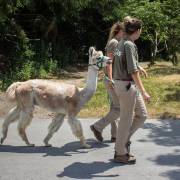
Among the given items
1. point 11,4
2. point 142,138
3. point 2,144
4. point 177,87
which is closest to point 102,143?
point 142,138

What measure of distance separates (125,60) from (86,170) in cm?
151

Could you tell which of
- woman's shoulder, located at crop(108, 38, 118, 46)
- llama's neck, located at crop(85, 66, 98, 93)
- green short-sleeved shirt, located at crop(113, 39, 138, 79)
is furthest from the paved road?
woman's shoulder, located at crop(108, 38, 118, 46)

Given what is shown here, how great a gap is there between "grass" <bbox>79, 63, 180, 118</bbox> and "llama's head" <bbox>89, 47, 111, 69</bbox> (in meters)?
3.16

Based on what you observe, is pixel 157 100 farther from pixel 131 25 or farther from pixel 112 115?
pixel 131 25

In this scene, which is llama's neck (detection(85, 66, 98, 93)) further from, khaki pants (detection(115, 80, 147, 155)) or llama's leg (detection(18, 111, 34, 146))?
khaki pants (detection(115, 80, 147, 155))

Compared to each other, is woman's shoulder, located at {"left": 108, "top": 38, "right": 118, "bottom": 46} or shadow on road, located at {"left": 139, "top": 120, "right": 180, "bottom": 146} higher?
woman's shoulder, located at {"left": 108, "top": 38, "right": 118, "bottom": 46}

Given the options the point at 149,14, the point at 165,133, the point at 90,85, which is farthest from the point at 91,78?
the point at 149,14

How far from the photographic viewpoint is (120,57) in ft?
23.0

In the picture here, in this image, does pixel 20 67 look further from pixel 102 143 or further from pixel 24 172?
pixel 24 172

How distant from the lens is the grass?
1148cm

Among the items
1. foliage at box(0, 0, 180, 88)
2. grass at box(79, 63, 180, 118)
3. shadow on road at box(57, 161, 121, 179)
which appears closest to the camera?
shadow on road at box(57, 161, 121, 179)

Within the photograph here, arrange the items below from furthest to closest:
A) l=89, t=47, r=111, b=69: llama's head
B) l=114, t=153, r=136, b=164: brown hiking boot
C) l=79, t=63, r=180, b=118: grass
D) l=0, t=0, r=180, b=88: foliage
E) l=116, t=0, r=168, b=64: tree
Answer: l=116, t=0, r=168, b=64: tree
l=0, t=0, r=180, b=88: foliage
l=79, t=63, r=180, b=118: grass
l=89, t=47, r=111, b=69: llama's head
l=114, t=153, r=136, b=164: brown hiking boot

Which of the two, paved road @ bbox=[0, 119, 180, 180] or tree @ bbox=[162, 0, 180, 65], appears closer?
paved road @ bbox=[0, 119, 180, 180]

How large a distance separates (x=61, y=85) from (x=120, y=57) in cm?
167
